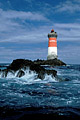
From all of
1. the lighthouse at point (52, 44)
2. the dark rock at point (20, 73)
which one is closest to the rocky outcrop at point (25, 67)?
the dark rock at point (20, 73)

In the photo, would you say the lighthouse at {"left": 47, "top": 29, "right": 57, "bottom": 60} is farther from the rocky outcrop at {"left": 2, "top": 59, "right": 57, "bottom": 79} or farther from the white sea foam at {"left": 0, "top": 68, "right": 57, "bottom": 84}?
the white sea foam at {"left": 0, "top": 68, "right": 57, "bottom": 84}

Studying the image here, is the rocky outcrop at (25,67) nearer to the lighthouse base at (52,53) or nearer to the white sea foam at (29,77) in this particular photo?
the white sea foam at (29,77)

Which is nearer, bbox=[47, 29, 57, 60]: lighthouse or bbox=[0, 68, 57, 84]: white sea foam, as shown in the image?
bbox=[0, 68, 57, 84]: white sea foam

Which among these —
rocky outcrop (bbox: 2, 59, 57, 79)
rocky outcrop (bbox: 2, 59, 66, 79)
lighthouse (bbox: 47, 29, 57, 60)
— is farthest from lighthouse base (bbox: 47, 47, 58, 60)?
rocky outcrop (bbox: 2, 59, 57, 79)

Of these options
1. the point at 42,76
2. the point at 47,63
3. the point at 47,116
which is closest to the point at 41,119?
the point at 47,116

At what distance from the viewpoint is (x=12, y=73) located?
18016mm

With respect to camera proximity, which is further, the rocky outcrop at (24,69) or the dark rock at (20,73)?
the dark rock at (20,73)

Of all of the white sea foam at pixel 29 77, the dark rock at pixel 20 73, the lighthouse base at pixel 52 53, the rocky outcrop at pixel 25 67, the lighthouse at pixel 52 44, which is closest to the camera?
the white sea foam at pixel 29 77

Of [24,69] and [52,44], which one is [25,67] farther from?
[52,44]

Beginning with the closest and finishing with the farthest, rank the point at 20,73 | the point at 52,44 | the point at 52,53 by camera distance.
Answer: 1. the point at 20,73
2. the point at 52,44
3. the point at 52,53

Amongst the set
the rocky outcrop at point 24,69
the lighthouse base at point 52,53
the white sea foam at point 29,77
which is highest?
the lighthouse base at point 52,53

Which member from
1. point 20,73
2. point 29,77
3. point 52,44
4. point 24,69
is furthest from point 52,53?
point 29,77

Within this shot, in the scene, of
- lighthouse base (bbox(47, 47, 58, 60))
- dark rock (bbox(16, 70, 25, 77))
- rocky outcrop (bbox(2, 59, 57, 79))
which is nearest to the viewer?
rocky outcrop (bbox(2, 59, 57, 79))

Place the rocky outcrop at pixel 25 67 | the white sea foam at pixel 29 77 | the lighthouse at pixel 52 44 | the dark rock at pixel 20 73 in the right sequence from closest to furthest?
the white sea foam at pixel 29 77, the rocky outcrop at pixel 25 67, the dark rock at pixel 20 73, the lighthouse at pixel 52 44
